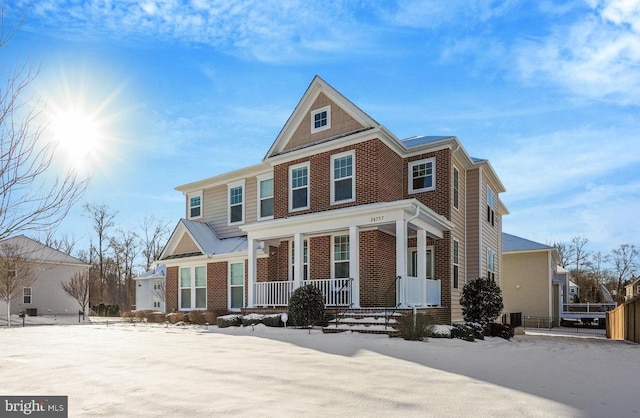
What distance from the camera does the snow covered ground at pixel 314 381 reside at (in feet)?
15.1

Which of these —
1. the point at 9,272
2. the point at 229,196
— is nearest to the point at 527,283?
the point at 229,196

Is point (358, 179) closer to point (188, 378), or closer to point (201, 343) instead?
point (201, 343)

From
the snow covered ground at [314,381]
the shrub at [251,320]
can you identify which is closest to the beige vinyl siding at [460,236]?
the shrub at [251,320]

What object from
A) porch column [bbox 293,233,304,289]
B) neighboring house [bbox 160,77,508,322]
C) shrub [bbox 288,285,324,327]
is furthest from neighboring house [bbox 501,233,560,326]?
shrub [bbox 288,285,324,327]

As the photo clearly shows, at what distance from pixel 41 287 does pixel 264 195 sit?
1960 cm

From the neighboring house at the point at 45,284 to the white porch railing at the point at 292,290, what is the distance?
18288 mm

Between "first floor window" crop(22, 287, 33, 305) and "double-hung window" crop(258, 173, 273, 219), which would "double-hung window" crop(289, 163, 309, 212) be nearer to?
"double-hung window" crop(258, 173, 273, 219)

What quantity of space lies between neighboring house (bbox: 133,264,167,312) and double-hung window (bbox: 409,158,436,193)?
16.4 metres

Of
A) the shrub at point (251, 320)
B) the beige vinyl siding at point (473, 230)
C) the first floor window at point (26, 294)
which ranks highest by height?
the beige vinyl siding at point (473, 230)

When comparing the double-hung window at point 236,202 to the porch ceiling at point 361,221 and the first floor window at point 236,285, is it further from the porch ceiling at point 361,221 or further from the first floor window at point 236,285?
the porch ceiling at point 361,221

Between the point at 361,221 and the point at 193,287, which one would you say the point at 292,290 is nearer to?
the point at 361,221

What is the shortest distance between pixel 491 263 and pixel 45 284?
92.7ft

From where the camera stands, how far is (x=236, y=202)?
2208 cm

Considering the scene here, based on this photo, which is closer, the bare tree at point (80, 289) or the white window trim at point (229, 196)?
the white window trim at point (229, 196)
